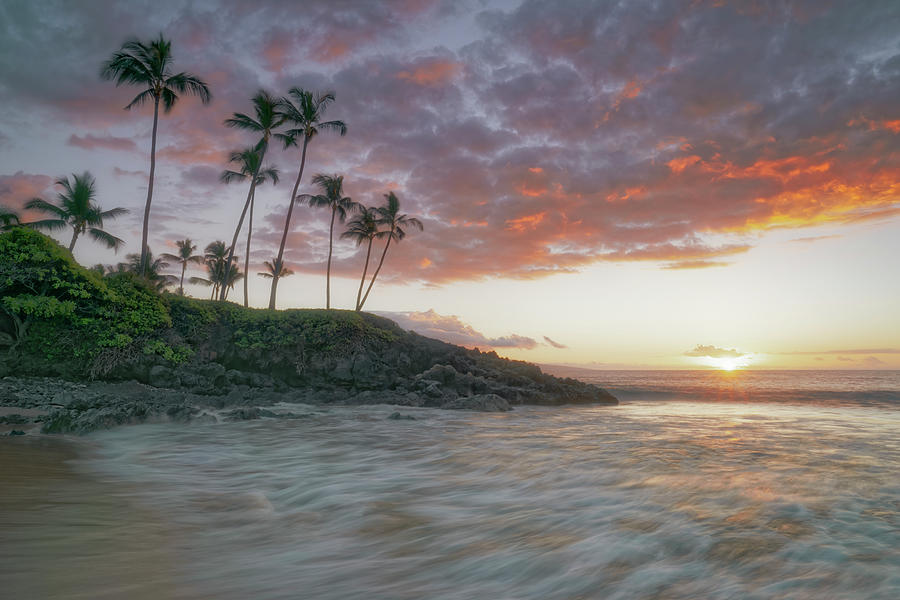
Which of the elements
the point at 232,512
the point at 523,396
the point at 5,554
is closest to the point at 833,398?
the point at 523,396

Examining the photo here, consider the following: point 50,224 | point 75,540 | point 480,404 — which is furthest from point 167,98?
point 75,540

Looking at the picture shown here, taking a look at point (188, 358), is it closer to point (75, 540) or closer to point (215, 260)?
point (75, 540)

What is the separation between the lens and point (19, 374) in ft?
50.9

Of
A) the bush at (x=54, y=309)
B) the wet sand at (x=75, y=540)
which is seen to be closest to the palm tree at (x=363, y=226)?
the bush at (x=54, y=309)

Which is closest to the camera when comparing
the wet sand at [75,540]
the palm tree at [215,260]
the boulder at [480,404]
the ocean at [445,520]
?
the wet sand at [75,540]

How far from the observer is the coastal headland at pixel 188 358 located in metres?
13.2

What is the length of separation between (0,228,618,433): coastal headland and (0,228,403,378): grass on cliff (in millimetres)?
41

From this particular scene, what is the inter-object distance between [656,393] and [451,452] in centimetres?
2605

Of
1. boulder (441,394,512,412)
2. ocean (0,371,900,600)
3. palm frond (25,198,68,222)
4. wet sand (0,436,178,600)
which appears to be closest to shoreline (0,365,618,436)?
boulder (441,394,512,412)

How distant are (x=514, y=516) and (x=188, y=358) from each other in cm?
1743

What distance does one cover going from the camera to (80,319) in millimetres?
16141

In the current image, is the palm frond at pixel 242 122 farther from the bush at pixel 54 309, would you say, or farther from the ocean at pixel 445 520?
the ocean at pixel 445 520

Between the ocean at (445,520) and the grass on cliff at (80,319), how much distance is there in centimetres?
989

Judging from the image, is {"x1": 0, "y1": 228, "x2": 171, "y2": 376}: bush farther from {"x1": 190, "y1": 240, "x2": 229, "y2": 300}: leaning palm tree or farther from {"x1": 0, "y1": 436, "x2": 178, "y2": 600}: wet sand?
{"x1": 190, "y1": 240, "x2": 229, "y2": 300}: leaning palm tree
